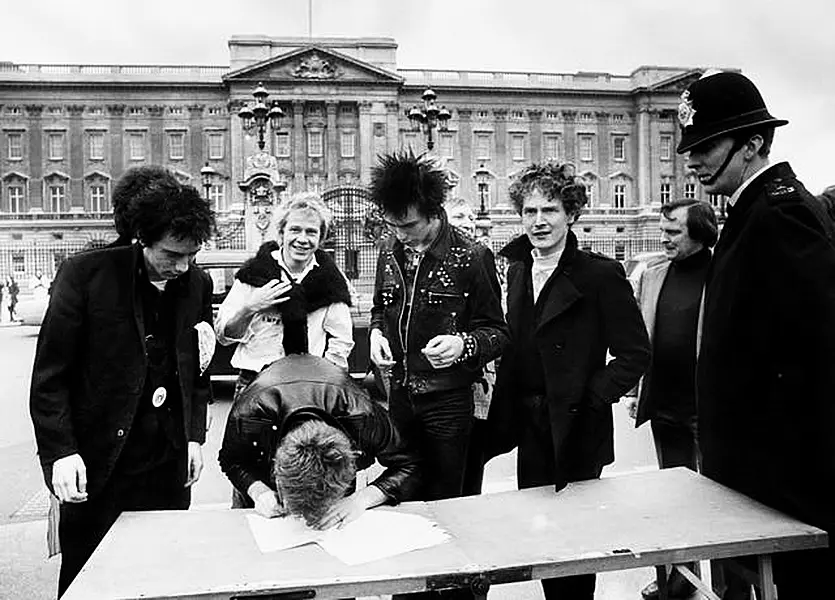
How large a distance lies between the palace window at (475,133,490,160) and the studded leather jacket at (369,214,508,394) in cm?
4955

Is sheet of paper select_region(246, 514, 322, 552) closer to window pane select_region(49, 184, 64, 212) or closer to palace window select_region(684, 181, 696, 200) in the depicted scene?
window pane select_region(49, 184, 64, 212)

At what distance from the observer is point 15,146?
4850 cm

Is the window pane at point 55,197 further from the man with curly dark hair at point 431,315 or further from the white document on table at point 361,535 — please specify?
the white document on table at point 361,535

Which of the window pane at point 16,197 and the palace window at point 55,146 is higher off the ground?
the palace window at point 55,146

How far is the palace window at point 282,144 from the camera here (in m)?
49.1

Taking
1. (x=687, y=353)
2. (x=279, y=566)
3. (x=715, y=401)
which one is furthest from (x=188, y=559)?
(x=687, y=353)

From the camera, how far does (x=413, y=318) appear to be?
330cm

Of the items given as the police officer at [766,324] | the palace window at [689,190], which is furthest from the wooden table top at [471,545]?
the palace window at [689,190]

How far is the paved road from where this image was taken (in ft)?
12.3

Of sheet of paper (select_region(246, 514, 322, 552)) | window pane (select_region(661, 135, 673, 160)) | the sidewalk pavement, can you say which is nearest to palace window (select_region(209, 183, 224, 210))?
window pane (select_region(661, 135, 673, 160))

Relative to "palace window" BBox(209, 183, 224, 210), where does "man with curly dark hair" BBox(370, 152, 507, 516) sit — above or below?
below

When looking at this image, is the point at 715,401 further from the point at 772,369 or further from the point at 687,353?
the point at 687,353

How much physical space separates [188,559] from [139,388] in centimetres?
83

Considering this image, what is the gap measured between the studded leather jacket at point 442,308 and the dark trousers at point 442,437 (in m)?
0.06
